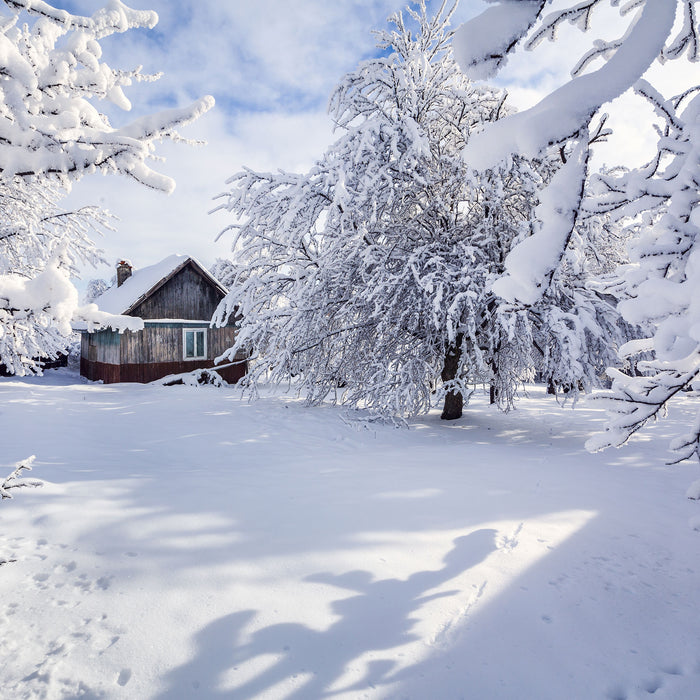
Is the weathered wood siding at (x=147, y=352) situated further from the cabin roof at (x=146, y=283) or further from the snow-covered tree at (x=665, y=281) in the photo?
the snow-covered tree at (x=665, y=281)

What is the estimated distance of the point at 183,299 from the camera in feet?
61.6

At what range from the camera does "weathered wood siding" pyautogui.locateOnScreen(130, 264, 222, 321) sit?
1781 cm

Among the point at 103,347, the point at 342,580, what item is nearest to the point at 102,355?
the point at 103,347

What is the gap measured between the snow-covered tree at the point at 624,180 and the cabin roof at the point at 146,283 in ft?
57.2

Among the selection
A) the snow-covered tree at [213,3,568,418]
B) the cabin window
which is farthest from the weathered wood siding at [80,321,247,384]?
the snow-covered tree at [213,3,568,418]

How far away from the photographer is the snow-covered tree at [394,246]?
311 inches

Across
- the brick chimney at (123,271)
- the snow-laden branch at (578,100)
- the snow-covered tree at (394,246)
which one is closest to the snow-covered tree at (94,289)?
the brick chimney at (123,271)

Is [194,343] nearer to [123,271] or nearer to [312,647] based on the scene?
[123,271]

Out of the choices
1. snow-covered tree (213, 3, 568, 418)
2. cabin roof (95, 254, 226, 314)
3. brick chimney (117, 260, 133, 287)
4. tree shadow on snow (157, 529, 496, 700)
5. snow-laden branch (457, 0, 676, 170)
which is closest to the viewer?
snow-laden branch (457, 0, 676, 170)

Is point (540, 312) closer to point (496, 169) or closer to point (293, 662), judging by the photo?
point (496, 169)

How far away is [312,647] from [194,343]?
18022 millimetres

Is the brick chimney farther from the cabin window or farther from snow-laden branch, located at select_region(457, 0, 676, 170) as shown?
snow-laden branch, located at select_region(457, 0, 676, 170)

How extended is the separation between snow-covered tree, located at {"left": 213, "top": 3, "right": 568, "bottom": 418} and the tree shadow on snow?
5191 mm

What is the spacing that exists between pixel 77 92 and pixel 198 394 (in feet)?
32.9
